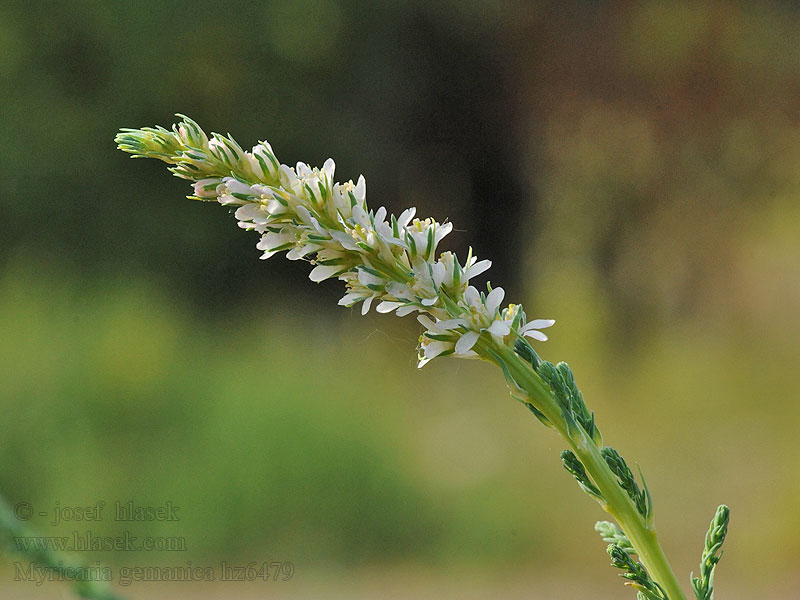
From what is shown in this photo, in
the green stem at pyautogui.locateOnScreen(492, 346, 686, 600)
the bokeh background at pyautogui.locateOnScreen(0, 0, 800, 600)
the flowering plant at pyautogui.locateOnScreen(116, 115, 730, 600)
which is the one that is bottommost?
the green stem at pyautogui.locateOnScreen(492, 346, 686, 600)

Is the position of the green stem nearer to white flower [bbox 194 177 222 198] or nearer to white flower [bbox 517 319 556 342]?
white flower [bbox 517 319 556 342]

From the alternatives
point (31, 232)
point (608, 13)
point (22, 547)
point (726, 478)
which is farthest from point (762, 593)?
point (31, 232)

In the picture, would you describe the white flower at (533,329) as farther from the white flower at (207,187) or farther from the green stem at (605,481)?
the white flower at (207,187)

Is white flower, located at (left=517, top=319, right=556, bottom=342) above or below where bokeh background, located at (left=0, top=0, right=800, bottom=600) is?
below

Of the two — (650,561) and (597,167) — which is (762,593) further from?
(650,561)

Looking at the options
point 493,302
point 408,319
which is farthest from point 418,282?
point 408,319

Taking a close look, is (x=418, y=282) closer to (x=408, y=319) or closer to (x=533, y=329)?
(x=533, y=329)

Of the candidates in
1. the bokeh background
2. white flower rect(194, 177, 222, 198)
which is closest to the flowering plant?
white flower rect(194, 177, 222, 198)
